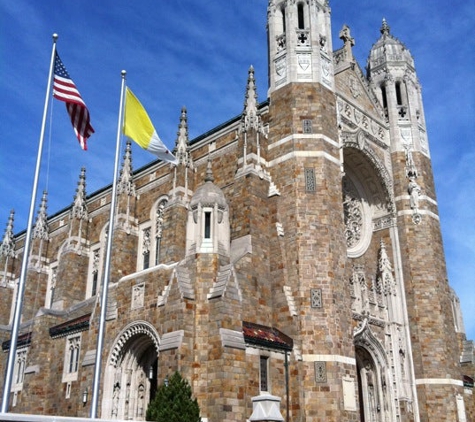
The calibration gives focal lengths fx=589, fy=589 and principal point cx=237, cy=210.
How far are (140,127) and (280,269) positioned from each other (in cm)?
896

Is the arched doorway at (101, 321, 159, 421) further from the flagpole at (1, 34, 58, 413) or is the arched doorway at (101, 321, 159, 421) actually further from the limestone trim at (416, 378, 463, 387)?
the limestone trim at (416, 378, 463, 387)

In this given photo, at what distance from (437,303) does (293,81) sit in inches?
525

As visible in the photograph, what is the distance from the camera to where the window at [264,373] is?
21.9m

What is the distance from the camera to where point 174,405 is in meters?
18.1

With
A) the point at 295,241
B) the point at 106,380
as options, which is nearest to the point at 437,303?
the point at 295,241

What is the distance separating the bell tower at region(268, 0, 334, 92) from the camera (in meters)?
28.7

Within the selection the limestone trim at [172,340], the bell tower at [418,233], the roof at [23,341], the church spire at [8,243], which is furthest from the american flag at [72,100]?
the church spire at [8,243]

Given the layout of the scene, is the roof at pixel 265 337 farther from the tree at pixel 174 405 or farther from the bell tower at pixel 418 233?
the bell tower at pixel 418 233

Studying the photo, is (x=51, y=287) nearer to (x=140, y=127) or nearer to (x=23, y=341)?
(x=23, y=341)

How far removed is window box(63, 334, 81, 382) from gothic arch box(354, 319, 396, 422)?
12.7 meters

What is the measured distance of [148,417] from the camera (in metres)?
18.6

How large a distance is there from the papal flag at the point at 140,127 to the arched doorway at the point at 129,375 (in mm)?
7249

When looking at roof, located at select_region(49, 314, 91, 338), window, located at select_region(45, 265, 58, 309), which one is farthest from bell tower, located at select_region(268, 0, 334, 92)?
window, located at select_region(45, 265, 58, 309)

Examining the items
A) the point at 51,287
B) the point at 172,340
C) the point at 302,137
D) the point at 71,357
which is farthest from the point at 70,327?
the point at 302,137
